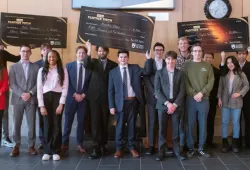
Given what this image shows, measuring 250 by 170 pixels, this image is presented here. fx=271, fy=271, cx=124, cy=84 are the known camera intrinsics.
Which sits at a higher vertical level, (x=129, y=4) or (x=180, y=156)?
(x=129, y=4)

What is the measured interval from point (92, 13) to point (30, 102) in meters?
1.59

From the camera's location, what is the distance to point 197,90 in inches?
149

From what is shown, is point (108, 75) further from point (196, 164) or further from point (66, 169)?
point (196, 164)

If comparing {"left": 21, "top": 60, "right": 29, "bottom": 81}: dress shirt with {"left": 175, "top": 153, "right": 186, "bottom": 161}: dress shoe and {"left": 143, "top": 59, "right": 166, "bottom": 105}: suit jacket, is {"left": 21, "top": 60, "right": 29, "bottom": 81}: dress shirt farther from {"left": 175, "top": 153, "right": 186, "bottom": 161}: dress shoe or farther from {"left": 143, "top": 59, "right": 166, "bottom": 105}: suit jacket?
{"left": 175, "top": 153, "right": 186, "bottom": 161}: dress shoe

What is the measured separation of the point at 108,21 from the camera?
13.3ft

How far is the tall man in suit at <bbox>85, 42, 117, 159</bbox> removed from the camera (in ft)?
12.7

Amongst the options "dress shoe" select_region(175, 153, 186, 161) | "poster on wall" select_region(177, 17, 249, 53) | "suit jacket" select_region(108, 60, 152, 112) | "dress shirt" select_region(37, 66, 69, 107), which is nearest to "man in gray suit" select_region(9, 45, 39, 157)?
"dress shirt" select_region(37, 66, 69, 107)

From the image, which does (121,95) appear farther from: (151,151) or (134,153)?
(151,151)

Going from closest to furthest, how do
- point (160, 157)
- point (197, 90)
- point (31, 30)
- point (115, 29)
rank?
point (160, 157), point (197, 90), point (115, 29), point (31, 30)

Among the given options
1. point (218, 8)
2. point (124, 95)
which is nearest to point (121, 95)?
point (124, 95)

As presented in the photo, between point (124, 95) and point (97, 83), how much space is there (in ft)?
1.49

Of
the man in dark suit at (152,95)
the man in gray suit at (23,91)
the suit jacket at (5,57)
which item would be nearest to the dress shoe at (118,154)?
the man in dark suit at (152,95)

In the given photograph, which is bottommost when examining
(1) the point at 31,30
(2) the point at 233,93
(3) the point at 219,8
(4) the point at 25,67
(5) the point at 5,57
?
(2) the point at 233,93

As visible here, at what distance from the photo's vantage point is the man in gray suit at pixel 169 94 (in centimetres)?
368
